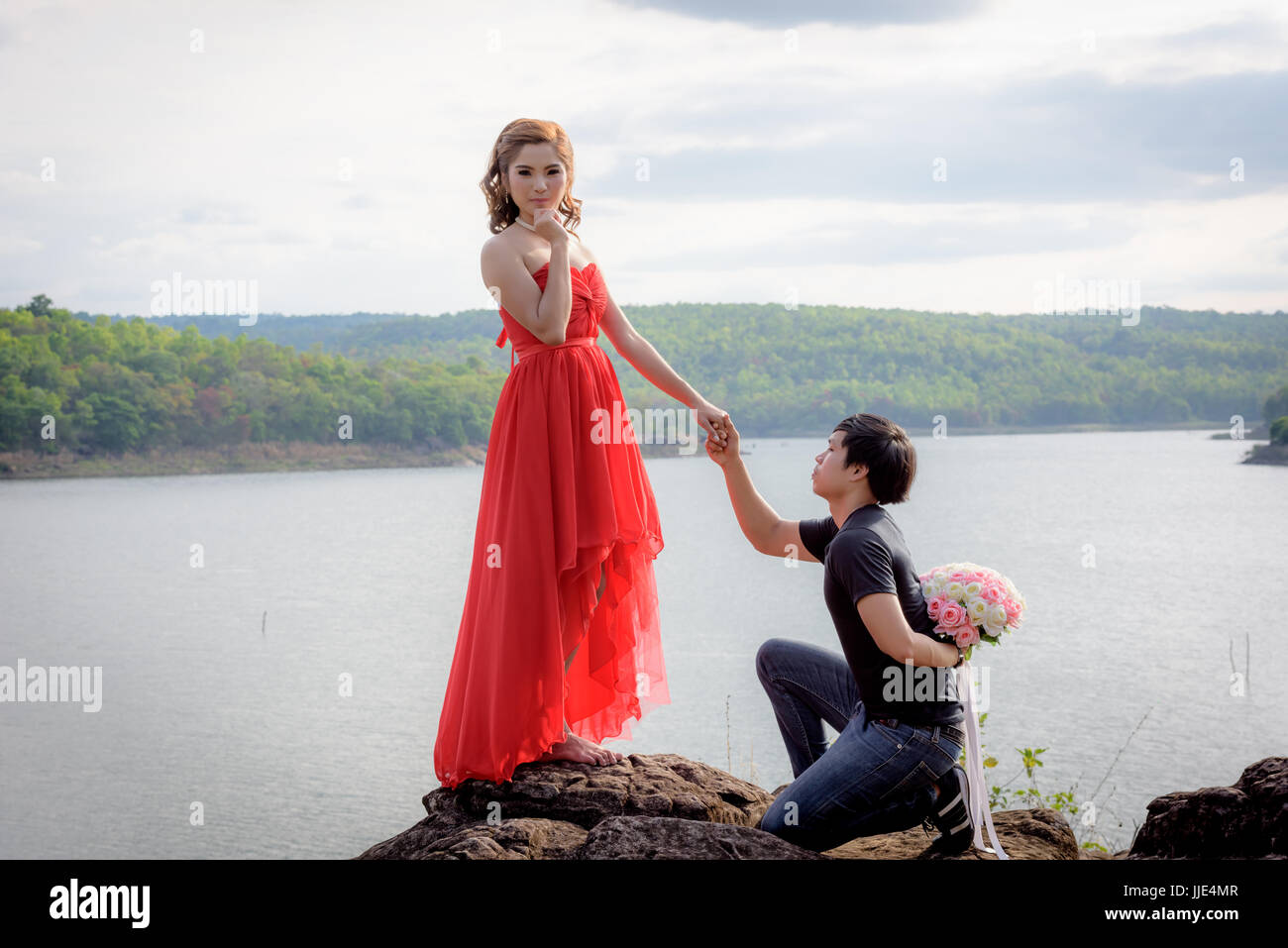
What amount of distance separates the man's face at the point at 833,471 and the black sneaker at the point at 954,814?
0.91 metres

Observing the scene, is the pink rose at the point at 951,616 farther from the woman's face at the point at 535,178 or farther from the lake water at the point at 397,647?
the lake water at the point at 397,647

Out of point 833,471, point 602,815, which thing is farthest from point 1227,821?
point 602,815

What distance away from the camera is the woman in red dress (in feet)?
12.8

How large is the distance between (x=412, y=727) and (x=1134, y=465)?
7520 cm

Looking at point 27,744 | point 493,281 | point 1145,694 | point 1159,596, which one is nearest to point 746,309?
point 1159,596

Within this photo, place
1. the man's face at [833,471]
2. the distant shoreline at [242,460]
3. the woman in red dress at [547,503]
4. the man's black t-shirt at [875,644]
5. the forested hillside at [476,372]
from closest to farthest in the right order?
the man's black t-shirt at [875,644] < the man's face at [833,471] < the woman in red dress at [547,503] < the forested hillside at [476,372] < the distant shoreline at [242,460]

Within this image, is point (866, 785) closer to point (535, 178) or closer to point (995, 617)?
point (995, 617)

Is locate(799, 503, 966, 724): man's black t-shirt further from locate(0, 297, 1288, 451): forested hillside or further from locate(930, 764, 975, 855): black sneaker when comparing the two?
locate(0, 297, 1288, 451): forested hillside

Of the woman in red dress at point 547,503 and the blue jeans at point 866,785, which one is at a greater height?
the woman in red dress at point 547,503

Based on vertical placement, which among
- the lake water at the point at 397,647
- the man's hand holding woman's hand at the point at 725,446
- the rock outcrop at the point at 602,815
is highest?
the man's hand holding woman's hand at the point at 725,446

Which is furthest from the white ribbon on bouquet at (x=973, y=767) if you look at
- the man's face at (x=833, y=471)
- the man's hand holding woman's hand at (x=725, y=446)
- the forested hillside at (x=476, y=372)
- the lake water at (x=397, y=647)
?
the forested hillside at (x=476, y=372)

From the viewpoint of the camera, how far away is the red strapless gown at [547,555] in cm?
391

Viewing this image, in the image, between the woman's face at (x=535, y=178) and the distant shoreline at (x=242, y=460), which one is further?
the distant shoreline at (x=242, y=460)

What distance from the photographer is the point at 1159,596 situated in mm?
36281
